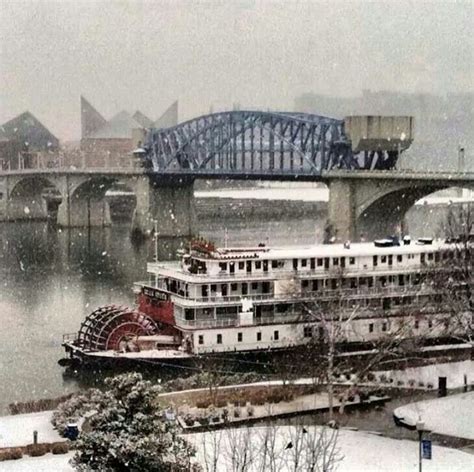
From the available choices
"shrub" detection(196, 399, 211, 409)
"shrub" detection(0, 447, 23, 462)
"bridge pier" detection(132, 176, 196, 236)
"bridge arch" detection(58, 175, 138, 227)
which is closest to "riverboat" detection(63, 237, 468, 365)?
"shrub" detection(196, 399, 211, 409)

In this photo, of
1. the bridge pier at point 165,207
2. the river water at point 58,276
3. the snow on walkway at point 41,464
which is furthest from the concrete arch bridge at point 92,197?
the snow on walkway at point 41,464

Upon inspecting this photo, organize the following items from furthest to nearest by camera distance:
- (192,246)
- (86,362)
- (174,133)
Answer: (174,133)
(192,246)
(86,362)

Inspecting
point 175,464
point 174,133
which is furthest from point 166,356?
point 174,133

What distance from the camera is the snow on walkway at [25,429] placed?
1492cm

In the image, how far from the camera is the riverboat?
2234cm

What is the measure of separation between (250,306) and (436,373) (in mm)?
5303

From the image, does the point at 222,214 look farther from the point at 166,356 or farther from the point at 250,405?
the point at 250,405

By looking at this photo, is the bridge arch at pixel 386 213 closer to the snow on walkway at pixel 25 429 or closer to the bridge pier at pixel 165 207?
the bridge pier at pixel 165 207

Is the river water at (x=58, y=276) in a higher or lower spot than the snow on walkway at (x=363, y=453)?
higher

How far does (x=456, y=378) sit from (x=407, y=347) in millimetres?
2278

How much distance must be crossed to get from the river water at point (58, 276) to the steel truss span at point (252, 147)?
3.11 m

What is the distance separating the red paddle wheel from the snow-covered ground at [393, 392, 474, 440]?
810cm

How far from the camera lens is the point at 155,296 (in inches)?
947

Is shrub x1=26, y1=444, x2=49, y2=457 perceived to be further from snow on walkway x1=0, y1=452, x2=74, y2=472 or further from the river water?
the river water
